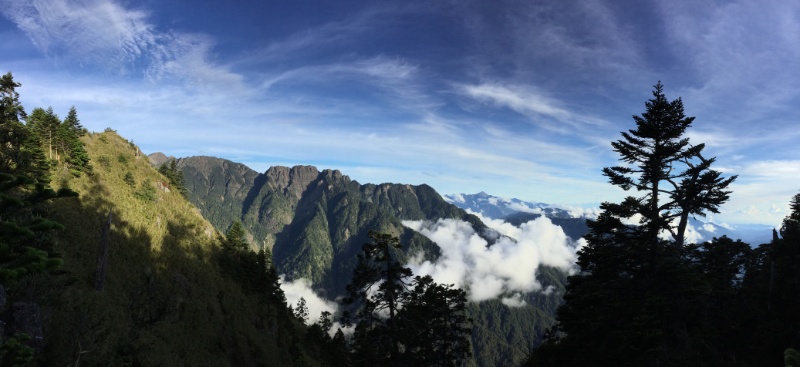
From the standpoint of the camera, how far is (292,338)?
4781cm

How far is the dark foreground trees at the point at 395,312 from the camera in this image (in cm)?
2608

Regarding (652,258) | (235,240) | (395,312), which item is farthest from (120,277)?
(652,258)

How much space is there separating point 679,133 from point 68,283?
35.1m

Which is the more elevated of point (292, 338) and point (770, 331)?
point (770, 331)

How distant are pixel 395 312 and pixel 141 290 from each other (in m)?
18.9

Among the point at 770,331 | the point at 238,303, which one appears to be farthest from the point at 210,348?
the point at 770,331

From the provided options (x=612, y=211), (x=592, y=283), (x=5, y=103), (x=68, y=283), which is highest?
(x=5, y=103)

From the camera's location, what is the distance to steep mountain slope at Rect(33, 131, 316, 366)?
13.8 m

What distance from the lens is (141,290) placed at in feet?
75.6

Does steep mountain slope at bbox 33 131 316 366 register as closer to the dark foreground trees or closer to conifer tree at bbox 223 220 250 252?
conifer tree at bbox 223 220 250 252

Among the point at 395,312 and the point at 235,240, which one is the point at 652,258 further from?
the point at 235,240

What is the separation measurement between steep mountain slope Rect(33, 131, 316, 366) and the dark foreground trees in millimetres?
10789

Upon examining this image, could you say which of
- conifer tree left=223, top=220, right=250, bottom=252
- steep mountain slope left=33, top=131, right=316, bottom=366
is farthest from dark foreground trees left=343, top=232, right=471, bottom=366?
conifer tree left=223, top=220, right=250, bottom=252

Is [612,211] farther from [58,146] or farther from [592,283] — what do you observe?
[58,146]
